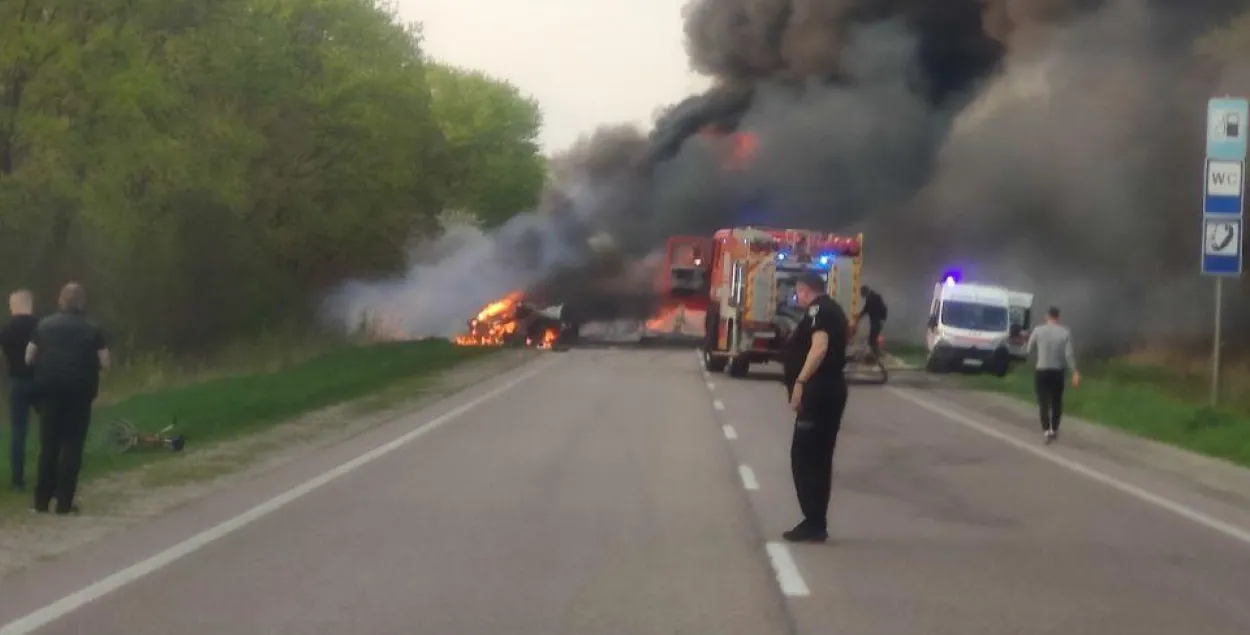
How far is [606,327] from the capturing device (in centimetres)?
5497

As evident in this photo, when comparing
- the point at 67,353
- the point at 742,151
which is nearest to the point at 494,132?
the point at 742,151

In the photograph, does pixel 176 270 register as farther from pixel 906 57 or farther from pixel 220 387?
pixel 906 57

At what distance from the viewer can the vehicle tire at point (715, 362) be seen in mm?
38919

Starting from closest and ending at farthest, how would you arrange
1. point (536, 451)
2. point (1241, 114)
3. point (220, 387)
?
point (536, 451), point (1241, 114), point (220, 387)

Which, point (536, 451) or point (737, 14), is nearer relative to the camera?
point (536, 451)

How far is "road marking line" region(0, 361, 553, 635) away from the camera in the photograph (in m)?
9.01

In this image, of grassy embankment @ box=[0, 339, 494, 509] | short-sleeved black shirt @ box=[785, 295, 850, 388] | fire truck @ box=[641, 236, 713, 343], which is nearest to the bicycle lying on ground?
grassy embankment @ box=[0, 339, 494, 509]

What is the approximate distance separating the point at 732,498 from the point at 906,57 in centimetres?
3976

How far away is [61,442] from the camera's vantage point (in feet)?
44.4

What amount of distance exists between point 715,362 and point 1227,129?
16.9 meters

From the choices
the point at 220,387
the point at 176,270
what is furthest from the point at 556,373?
the point at 220,387

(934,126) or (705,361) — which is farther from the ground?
(934,126)

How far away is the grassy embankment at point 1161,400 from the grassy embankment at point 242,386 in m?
11.8

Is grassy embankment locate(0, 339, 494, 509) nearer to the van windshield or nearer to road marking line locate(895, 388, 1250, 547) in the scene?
road marking line locate(895, 388, 1250, 547)
